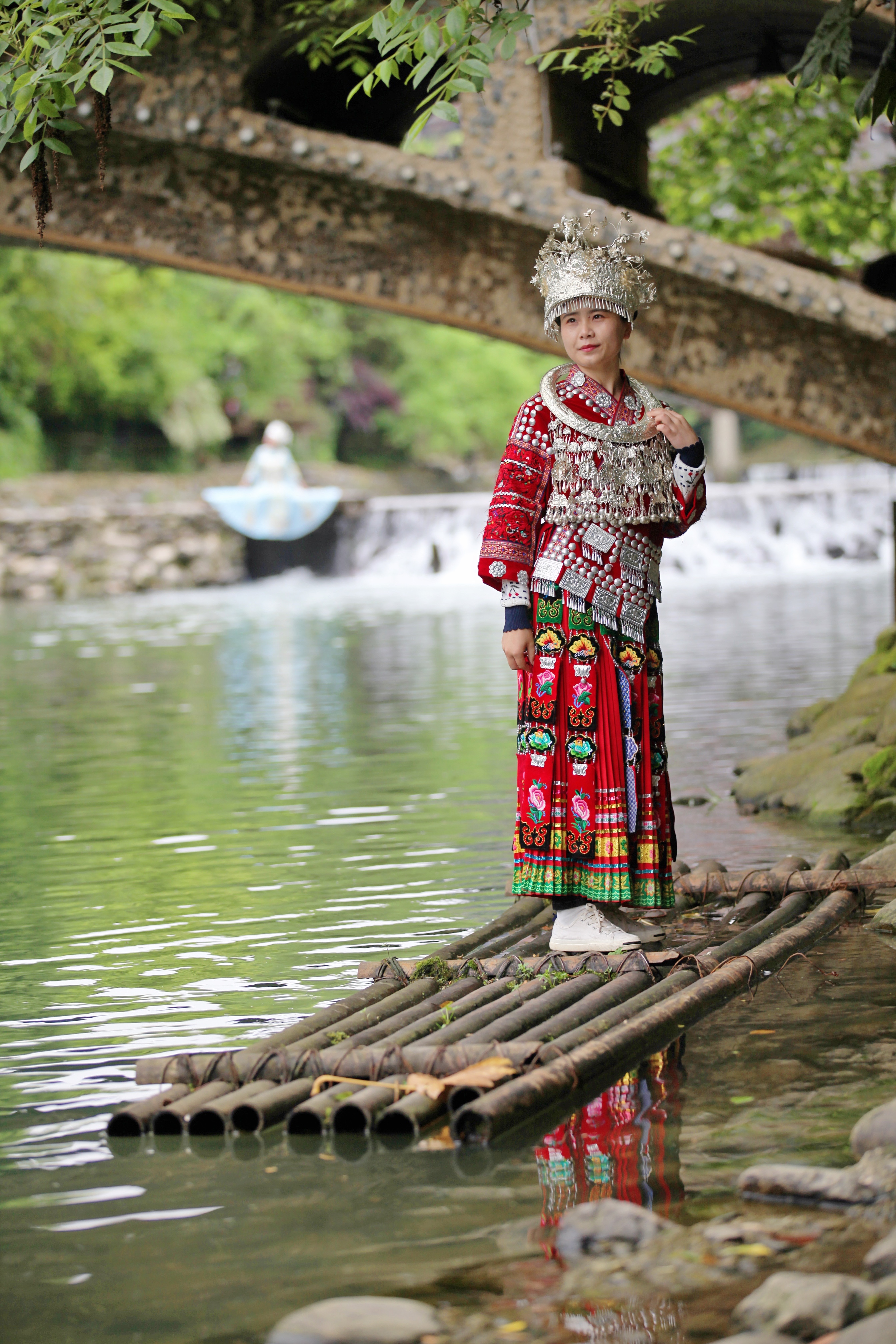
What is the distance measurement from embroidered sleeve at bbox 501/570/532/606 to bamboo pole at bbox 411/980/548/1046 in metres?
1.15

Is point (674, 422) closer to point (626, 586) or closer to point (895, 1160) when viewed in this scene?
point (626, 586)

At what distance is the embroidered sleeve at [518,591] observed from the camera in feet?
16.4

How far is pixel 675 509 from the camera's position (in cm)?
511

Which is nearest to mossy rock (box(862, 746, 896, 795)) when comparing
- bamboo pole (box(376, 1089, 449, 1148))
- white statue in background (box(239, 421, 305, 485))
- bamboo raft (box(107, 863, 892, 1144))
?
bamboo raft (box(107, 863, 892, 1144))

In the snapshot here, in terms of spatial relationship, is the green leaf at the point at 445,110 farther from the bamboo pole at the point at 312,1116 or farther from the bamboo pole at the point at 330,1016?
the bamboo pole at the point at 312,1116

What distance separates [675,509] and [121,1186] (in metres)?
2.73

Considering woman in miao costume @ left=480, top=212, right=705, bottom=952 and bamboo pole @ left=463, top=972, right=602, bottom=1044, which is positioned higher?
woman in miao costume @ left=480, top=212, right=705, bottom=952

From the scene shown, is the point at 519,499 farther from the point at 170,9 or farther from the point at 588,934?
the point at 170,9

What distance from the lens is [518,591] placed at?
500 cm

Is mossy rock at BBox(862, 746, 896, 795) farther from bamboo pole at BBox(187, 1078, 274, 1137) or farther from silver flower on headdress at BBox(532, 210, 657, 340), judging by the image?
bamboo pole at BBox(187, 1078, 274, 1137)

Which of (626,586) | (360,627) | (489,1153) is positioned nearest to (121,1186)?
(489,1153)

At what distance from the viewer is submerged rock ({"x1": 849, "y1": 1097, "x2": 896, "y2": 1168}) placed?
314cm

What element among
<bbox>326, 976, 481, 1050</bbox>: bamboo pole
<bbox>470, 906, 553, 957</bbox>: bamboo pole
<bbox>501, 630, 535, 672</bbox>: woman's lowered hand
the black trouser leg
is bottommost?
<bbox>470, 906, 553, 957</bbox>: bamboo pole

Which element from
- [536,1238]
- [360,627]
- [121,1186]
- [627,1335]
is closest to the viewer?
[627,1335]
